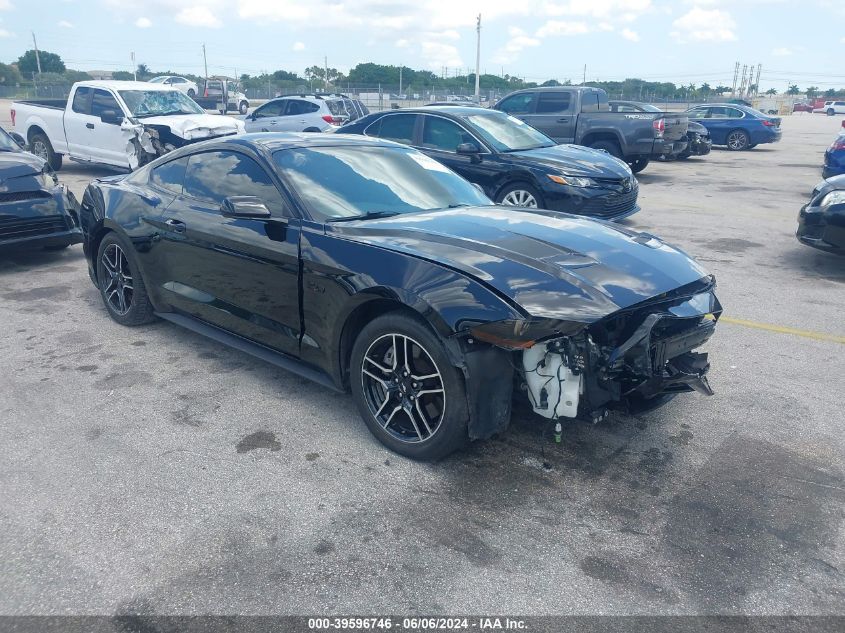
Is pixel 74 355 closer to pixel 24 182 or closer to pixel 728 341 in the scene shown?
pixel 24 182

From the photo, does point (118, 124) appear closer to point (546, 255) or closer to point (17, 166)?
point (17, 166)

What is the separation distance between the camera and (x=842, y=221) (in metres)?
7.23

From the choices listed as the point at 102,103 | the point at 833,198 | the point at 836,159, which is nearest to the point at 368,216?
the point at 833,198

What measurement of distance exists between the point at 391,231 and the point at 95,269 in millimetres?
3324

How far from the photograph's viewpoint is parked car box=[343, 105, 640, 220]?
886 cm

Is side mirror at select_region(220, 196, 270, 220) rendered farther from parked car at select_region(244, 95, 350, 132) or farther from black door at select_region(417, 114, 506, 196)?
parked car at select_region(244, 95, 350, 132)

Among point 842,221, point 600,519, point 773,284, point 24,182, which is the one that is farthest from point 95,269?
point 842,221

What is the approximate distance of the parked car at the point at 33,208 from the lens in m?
7.21

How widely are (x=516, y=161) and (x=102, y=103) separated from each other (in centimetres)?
867

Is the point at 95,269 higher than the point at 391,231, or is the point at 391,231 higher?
the point at 391,231

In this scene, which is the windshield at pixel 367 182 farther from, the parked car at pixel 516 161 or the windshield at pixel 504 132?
the windshield at pixel 504 132

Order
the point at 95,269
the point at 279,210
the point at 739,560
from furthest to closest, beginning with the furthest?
1. the point at 95,269
2. the point at 279,210
3. the point at 739,560

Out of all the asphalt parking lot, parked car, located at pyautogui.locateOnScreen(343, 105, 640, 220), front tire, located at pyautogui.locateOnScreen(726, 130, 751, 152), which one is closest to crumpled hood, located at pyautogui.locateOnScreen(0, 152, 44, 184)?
the asphalt parking lot

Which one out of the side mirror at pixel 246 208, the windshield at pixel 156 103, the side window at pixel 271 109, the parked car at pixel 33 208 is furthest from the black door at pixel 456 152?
the side window at pixel 271 109
